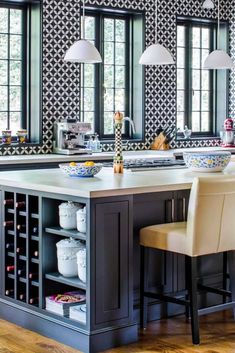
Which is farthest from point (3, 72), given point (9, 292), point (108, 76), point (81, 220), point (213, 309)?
point (213, 309)

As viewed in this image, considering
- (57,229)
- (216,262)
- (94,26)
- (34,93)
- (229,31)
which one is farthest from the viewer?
(229,31)

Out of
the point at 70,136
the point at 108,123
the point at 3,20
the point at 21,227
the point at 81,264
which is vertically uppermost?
the point at 3,20

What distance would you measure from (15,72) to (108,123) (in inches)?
54.6

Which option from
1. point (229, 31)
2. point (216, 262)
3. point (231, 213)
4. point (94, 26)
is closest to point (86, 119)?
point (94, 26)

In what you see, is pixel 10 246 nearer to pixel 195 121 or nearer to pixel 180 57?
pixel 180 57

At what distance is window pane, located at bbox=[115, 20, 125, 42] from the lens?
871 cm

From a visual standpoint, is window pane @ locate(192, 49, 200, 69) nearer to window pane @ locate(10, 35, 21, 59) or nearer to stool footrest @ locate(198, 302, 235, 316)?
window pane @ locate(10, 35, 21, 59)

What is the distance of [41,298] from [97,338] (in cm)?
53

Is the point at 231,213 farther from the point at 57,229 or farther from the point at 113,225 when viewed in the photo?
the point at 57,229

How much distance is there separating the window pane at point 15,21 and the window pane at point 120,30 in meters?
1.36

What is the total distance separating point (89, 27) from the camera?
841cm

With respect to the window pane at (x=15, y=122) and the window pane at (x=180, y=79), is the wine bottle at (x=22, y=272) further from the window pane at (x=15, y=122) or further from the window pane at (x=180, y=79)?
the window pane at (x=180, y=79)

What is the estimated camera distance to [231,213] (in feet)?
14.6

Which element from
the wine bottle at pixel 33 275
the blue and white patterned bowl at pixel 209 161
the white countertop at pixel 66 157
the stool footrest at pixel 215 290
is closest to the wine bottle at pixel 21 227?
the wine bottle at pixel 33 275
